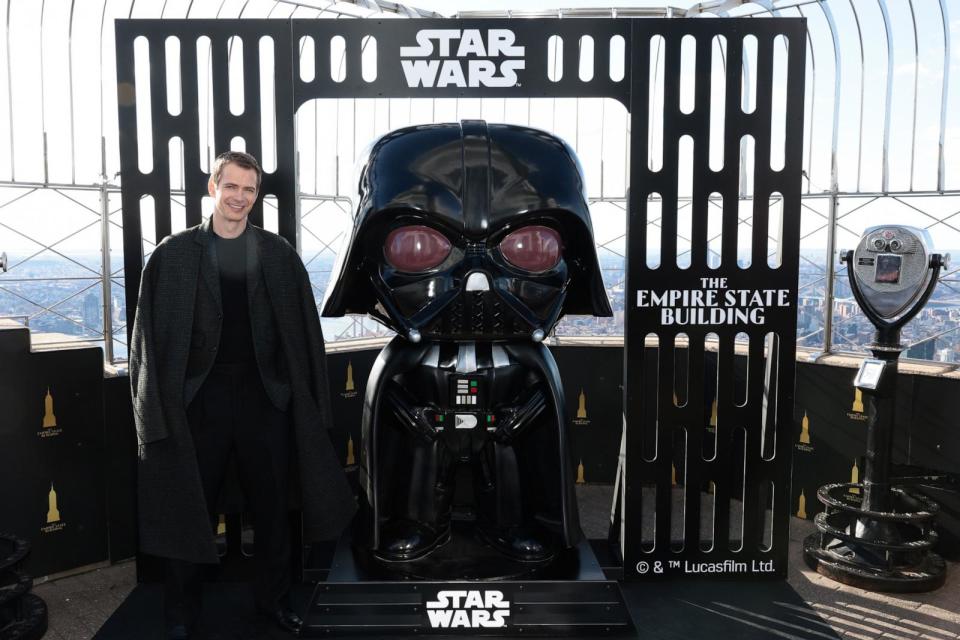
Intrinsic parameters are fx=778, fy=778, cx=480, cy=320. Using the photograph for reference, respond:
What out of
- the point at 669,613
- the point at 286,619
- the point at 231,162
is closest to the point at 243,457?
the point at 286,619

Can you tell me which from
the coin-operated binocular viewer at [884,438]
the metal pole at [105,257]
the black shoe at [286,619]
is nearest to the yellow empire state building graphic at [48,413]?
the metal pole at [105,257]

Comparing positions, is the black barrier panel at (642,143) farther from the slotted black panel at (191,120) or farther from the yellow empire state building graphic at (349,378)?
the yellow empire state building graphic at (349,378)

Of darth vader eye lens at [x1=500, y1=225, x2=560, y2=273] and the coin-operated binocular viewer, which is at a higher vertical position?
darth vader eye lens at [x1=500, y1=225, x2=560, y2=273]

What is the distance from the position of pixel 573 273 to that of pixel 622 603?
1.28m

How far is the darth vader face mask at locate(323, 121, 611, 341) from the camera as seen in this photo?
112 inches

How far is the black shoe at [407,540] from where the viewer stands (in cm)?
305

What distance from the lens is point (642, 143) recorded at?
3.47 metres

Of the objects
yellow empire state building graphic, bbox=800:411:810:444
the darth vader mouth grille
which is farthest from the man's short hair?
yellow empire state building graphic, bbox=800:411:810:444

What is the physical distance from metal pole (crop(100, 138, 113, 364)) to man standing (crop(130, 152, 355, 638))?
84.4 inches

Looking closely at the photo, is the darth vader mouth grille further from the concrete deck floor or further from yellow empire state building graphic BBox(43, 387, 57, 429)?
yellow empire state building graphic BBox(43, 387, 57, 429)

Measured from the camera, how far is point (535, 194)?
2.86 meters

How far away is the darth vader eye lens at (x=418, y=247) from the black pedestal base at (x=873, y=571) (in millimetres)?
2527

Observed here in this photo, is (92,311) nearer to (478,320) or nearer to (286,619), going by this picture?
(286,619)

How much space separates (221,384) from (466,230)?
106 cm
